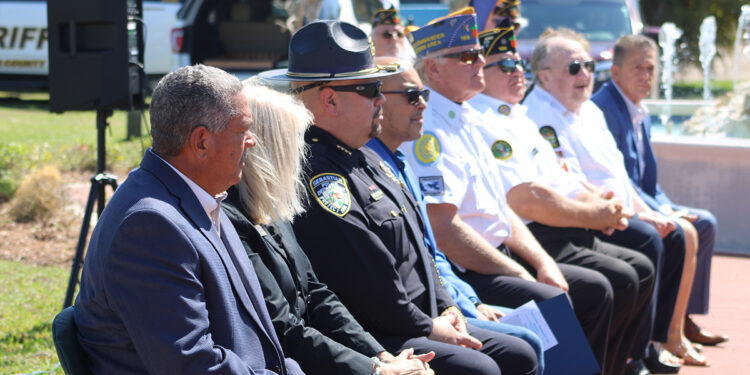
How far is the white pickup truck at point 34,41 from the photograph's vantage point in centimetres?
1399

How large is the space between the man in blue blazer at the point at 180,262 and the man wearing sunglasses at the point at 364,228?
67cm

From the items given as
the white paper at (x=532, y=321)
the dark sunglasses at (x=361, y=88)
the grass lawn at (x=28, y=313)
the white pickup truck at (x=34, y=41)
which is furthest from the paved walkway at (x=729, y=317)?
the white pickup truck at (x=34, y=41)

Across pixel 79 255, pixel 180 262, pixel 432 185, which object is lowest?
pixel 79 255

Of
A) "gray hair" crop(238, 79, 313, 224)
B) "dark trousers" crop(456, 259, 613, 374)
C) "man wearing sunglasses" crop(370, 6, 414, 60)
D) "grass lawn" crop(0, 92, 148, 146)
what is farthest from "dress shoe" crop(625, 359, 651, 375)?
"grass lawn" crop(0, 92, 148, 146)

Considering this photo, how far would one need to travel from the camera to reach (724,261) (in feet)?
24.1

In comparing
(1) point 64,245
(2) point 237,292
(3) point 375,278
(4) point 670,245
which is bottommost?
(1) point 64,245

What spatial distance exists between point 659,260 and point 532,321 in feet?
5.45

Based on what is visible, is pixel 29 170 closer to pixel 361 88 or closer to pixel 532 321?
pixel 361 88

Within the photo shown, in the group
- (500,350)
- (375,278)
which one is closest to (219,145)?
(375,278)

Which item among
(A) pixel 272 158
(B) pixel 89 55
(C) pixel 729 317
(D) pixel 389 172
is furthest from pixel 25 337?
(C) pixel 729 317

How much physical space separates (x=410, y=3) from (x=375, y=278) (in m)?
10.8

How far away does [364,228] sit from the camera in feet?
9.95

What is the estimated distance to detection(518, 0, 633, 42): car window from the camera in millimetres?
10789

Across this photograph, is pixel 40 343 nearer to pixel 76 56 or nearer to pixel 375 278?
pixel 76 56
